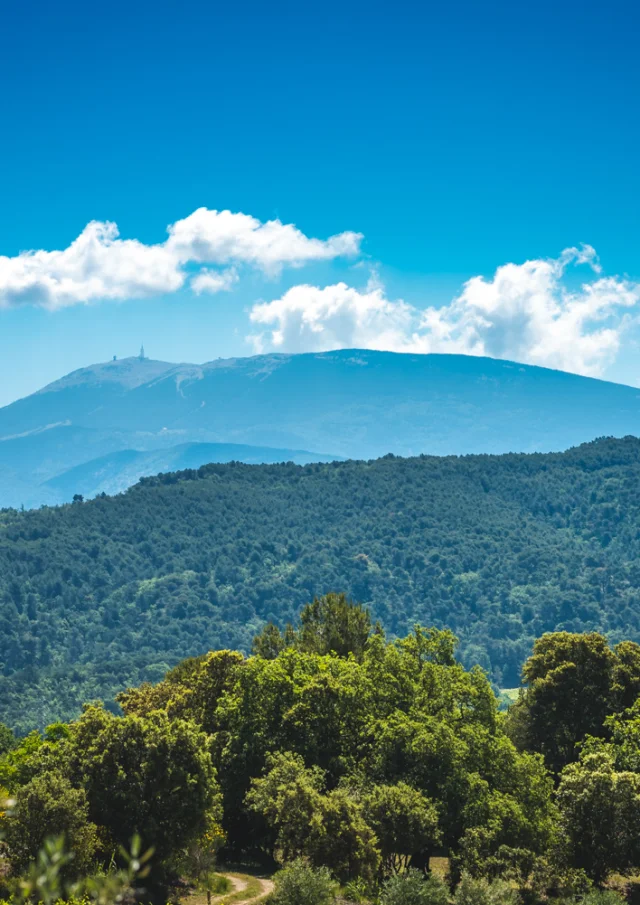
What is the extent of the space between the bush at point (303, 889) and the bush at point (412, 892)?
190 centimetres

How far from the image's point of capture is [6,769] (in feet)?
153

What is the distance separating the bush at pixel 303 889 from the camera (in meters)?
29.7

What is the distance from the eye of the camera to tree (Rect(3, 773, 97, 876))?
106ft

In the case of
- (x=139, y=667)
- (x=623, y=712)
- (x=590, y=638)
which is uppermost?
(x=590, y=638)

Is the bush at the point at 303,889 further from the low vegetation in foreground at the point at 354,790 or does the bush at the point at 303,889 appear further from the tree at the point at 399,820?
the tree at the point at 399,820

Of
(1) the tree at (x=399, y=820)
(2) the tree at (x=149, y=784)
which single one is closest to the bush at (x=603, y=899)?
(1) the tree at (x=399, y=820)

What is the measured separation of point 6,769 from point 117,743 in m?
13.4

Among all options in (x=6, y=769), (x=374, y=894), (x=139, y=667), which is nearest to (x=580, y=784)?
(x=374, y=894)

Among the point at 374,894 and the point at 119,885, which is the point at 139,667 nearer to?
the point at 374,894

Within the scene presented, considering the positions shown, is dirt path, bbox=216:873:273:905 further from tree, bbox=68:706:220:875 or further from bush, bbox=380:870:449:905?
bush, bbox=380:870:449:905

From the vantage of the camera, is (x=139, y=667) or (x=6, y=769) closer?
(x=6, y=769)

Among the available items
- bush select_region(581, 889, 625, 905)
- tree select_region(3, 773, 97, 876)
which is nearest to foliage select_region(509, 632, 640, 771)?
bush select_region(581, 889, 625, 905)

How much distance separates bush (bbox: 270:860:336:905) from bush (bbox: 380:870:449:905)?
1.90 m

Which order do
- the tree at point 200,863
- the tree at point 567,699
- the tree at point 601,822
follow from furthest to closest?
the tree at point 567,699, the tree at point 601,822, the tree at point 200,863
